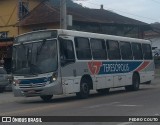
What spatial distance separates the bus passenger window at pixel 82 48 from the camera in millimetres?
22286

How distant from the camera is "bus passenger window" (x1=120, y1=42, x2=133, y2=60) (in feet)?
87.7

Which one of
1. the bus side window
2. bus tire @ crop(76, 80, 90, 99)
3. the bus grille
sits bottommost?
bus tire @ crop(76, 80, 90, 99)

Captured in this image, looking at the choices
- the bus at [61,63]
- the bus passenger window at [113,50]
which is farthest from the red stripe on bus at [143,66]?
the bus at [61,63]

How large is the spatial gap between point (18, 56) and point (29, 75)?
4.10ft

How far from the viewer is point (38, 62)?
21141 mm

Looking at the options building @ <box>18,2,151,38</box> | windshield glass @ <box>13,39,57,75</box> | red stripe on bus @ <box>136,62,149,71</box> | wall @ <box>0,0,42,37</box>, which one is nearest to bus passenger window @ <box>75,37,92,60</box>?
windshield glass @ <box>13,39,57,75</box>

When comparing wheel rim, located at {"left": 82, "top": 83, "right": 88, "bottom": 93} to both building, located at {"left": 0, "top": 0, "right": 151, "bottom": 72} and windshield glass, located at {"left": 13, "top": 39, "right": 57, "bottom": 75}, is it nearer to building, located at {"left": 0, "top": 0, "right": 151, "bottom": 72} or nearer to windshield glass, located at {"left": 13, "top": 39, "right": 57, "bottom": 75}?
windshield glass, located at {"left": 13, "top": 39, "right": 57, "bottom": 75}

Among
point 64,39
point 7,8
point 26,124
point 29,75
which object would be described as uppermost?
point 7,8

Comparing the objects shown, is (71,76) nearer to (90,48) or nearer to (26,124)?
(90,48)

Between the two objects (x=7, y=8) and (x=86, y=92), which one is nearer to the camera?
(x=86, y=92)

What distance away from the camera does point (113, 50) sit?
84.2 ft

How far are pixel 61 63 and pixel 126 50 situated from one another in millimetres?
7180

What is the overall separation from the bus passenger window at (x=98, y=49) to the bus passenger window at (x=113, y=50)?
0.46m

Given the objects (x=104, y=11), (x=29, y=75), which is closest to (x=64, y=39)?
(x=29, y=75)
